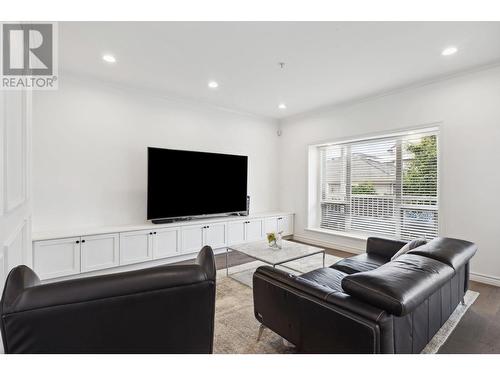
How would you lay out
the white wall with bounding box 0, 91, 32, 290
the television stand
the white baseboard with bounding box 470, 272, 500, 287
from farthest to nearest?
the television stand
the white baseboard with bounding box 470, 272, 500, 287
the white wall with bounding box 0, 91, 32, 290

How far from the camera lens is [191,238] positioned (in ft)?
13.1

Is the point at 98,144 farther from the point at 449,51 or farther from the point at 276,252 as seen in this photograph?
the point at 449,51

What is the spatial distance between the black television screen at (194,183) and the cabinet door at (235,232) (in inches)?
10.1

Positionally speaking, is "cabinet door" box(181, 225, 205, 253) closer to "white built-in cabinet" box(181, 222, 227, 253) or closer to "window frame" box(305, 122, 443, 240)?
"white built-in cabinet" box(181, 222, 227, 253)

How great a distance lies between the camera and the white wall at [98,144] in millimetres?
3215

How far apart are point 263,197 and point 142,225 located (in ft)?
8.62

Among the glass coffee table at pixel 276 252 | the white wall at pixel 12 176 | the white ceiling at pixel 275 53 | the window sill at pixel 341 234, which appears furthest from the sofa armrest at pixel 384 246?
the white wall at pixel 12 176

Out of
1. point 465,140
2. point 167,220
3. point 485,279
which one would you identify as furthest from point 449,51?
point 167,220

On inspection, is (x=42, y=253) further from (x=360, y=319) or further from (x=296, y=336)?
(x=360, y=319)

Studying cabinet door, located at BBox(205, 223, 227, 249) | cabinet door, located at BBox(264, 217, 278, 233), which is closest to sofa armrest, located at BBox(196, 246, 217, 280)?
cabinet door, located at BBox(205, 223, 227, 249)

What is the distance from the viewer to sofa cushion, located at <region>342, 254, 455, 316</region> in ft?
3.98

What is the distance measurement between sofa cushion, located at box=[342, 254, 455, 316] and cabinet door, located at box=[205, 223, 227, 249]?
303 cm
